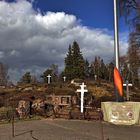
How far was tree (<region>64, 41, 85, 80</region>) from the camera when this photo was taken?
9277 cm

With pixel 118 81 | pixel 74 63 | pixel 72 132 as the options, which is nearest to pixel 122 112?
pixel 118 81

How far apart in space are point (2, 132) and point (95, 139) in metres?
5.43

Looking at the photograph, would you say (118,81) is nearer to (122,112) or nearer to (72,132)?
(122,112)

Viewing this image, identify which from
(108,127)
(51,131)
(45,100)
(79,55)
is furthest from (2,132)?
(79,55)

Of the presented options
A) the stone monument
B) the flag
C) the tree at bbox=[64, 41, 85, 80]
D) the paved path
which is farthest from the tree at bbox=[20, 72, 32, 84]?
the paved path

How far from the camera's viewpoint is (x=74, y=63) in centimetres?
9800

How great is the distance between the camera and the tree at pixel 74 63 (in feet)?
304

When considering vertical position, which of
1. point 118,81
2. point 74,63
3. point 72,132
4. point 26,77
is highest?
point 74,63

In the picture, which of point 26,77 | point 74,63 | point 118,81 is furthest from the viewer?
point 74,63

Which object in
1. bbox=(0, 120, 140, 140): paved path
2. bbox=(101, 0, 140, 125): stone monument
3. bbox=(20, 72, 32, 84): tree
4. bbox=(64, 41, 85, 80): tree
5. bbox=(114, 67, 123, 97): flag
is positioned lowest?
bbox=(0, 120, 140, 140): paved path

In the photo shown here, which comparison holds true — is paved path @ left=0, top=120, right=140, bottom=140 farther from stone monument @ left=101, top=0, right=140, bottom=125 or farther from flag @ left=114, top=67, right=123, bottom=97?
flag @ left=114, top=67, right=123, bottom=97

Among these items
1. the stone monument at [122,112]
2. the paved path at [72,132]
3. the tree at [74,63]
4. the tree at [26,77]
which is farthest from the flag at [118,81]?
the tree at [26,77]

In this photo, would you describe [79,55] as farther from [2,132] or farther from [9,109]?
[2,132]

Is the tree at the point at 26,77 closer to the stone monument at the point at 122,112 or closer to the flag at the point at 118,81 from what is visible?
the flag at the point at 118,81
